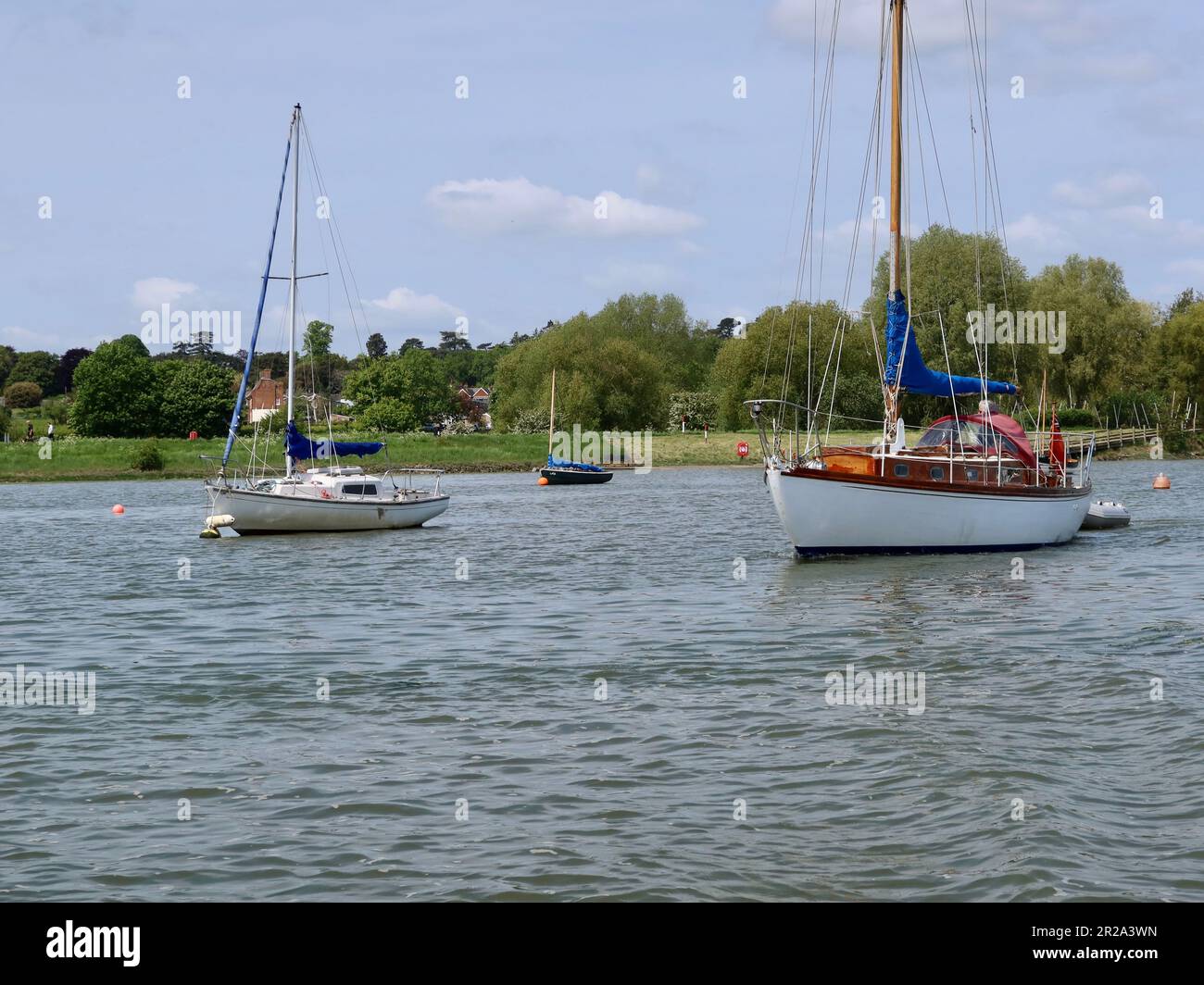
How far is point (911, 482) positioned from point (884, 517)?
3.39ft

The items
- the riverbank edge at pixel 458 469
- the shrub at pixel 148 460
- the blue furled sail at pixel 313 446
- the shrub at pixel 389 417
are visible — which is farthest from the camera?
the shrub at pixel 389 417

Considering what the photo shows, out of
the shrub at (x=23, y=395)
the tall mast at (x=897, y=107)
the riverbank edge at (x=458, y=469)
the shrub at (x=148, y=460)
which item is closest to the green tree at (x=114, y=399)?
the shrub at (x=148, y=460)

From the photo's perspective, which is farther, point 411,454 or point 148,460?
point 411,454

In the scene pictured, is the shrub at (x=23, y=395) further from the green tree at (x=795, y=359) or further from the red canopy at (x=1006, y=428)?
the red canopy at (x=1006, y=428)

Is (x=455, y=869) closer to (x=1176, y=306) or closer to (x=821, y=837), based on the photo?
(x=821, y=837)

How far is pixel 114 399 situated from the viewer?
136500mm

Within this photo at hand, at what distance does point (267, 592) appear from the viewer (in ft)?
99.3

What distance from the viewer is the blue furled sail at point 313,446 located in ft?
154

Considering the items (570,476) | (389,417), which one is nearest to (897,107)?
(570,476)

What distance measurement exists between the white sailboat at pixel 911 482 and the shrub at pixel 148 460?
79028 millimetres

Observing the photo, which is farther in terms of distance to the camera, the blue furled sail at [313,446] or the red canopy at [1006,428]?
the blue furled sail at [313,446]

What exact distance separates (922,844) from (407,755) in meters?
5.28

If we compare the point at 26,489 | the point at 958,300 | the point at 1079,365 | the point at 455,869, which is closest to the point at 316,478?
the point at 455,869

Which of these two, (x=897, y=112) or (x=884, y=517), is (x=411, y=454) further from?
(x=884, y=517)
